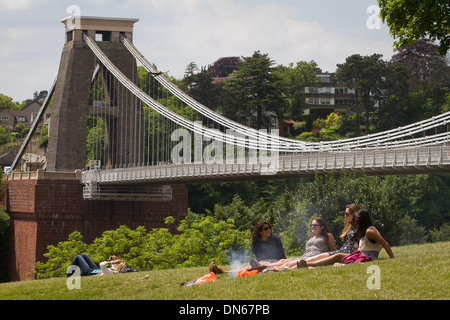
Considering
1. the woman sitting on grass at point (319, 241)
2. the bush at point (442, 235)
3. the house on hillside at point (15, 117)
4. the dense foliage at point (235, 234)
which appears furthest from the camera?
the house on hillside at point (15, 117)

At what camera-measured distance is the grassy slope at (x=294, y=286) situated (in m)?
12.4

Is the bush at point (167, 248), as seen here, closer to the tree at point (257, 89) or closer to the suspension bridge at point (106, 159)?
the suspension bridge at point (106, 159)

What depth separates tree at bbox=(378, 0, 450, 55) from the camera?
16953 mm

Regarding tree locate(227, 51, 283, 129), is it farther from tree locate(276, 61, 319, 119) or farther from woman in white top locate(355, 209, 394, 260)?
woman in white top locate(355, 209, 394, 260)

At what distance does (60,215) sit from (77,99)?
788 cm

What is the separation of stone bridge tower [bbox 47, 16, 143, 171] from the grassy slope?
35943 millimetres

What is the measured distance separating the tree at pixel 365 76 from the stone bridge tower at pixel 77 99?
101 feet

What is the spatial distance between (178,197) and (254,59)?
25419mm

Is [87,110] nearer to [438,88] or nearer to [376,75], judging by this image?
[376,75]

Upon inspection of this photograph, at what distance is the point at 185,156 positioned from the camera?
5412cm

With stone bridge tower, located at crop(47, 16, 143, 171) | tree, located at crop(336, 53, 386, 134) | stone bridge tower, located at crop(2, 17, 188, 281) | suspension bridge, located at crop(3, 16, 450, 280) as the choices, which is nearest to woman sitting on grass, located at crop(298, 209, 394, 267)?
suspension bridge, located at crop(3, 16, 450, 280)

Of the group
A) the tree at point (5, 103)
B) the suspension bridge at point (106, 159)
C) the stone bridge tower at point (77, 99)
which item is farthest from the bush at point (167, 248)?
the tree at point (5, 103)

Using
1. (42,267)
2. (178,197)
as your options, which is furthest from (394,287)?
(178,197)

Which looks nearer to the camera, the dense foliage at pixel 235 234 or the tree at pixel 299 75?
the dense foliage at pixel 235 234
